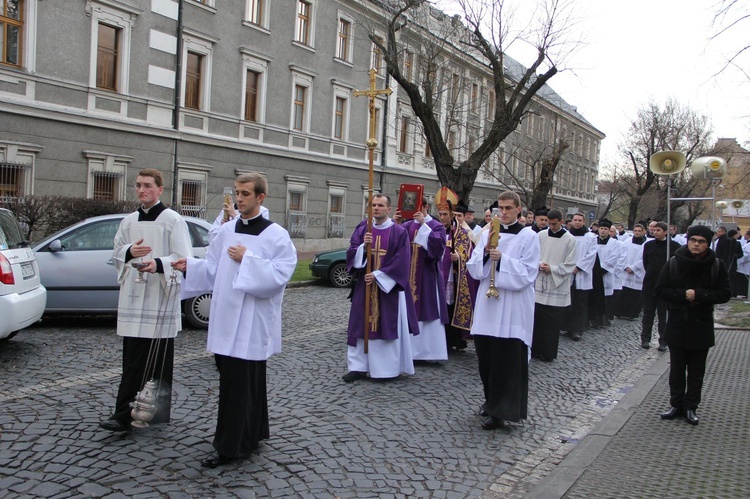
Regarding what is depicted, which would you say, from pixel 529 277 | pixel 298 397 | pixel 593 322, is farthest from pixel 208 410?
pixel 593 322

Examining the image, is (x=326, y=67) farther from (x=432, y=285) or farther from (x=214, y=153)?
(x=432, y=285)

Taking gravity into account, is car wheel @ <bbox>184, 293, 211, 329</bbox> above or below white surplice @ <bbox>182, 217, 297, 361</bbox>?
below

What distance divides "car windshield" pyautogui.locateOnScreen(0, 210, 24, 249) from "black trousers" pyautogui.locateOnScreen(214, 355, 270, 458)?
404cm

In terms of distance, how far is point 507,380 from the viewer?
5.52m

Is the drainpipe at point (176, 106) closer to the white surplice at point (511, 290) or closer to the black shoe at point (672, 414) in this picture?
the white surplice at point (511, 290)

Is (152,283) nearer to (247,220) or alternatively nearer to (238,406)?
(247,220)

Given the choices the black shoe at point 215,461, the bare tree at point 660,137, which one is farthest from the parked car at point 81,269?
the bare tree at point 660,137

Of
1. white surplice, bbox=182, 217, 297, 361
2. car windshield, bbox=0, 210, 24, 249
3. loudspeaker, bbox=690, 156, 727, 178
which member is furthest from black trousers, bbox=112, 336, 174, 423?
loudspeaker, bbox=690, 156, 727, 178

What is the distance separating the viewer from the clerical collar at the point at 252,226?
449 cm

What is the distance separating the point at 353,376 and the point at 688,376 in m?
3.25

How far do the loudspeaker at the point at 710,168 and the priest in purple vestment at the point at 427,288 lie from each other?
792cm

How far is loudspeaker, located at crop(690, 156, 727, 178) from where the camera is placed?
13219 mm

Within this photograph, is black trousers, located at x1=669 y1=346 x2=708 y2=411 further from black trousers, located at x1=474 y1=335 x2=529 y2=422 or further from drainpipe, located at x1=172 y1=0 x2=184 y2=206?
drainpipe, located at x1=172 y1=0 x2=184 y2=206

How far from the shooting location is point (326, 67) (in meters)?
27.5
